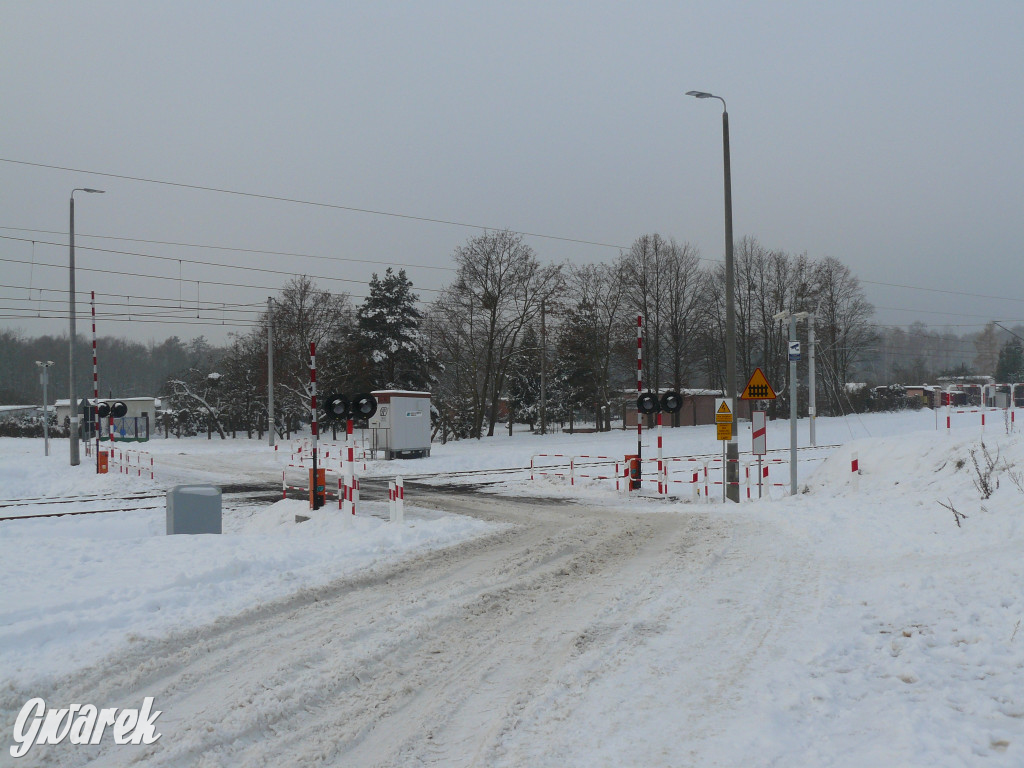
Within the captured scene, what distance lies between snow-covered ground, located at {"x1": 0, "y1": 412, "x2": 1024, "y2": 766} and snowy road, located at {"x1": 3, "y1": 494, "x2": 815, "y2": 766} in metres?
0.04

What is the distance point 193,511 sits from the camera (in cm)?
1284

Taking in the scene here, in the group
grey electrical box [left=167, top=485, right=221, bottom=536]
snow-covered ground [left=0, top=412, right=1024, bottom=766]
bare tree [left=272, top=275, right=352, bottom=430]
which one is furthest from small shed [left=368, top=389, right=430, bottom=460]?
bare tree [left=272, top=275, right=352, bottom=430]

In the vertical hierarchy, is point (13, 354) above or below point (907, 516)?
above

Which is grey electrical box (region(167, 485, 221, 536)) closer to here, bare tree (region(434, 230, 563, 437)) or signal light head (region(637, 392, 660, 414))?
signal light head (region(637, 392, 660, 414))

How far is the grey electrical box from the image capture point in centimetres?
1276

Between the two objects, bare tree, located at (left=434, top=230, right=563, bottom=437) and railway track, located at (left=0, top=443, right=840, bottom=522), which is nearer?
railway track, located at (left=0, top=443, right=840, bottom=522)

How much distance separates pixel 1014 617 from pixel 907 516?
6354mm

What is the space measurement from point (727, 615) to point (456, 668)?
2.67 metres

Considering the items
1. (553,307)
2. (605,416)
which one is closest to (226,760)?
(553,307)

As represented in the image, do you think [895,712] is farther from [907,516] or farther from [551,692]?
[907,516]

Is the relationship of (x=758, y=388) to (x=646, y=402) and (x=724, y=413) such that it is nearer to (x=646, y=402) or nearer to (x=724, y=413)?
(x=724, y=413)

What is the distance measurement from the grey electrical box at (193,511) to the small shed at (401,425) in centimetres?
1837

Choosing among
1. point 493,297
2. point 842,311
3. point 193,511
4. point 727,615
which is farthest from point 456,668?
point 842,311

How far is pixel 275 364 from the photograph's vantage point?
55531 mm
